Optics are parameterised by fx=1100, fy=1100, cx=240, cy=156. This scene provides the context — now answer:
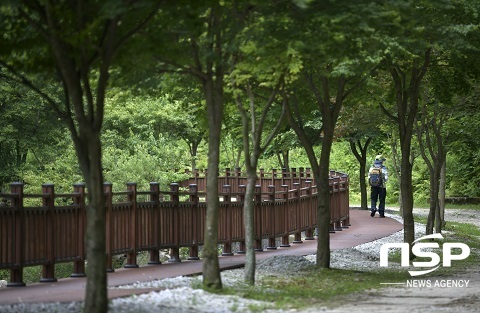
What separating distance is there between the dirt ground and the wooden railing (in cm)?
486

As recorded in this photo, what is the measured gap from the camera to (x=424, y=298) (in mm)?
16828

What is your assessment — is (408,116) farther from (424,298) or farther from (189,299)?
(189,299)

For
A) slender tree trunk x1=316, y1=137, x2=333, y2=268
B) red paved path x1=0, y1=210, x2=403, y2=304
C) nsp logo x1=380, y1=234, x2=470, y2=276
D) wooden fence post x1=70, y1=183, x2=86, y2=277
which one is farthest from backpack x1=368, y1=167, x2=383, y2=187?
wooden fence post x1=70, y1=183, x2=86, y2=277

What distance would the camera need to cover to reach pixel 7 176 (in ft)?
133

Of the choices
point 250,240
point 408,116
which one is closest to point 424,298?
point 250,240

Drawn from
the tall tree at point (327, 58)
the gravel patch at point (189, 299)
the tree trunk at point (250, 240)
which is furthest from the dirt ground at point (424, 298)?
the tall tree at point (327, 58)

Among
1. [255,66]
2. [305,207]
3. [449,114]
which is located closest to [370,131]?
[449,114]

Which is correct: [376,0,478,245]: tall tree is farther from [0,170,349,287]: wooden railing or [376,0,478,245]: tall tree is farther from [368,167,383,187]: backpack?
[368,167,383,187]: backpack

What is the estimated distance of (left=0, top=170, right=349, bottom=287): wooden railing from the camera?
57.1ft

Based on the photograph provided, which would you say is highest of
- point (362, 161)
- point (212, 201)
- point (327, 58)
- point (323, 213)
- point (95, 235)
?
point (327, 58)

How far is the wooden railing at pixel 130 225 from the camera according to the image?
1741 cm

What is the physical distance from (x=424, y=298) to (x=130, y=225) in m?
6.31

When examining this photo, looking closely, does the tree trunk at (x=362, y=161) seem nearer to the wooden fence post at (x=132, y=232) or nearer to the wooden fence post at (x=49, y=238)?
the wooden fence post at (x=132, y=232)

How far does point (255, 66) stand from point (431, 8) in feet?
19.5
